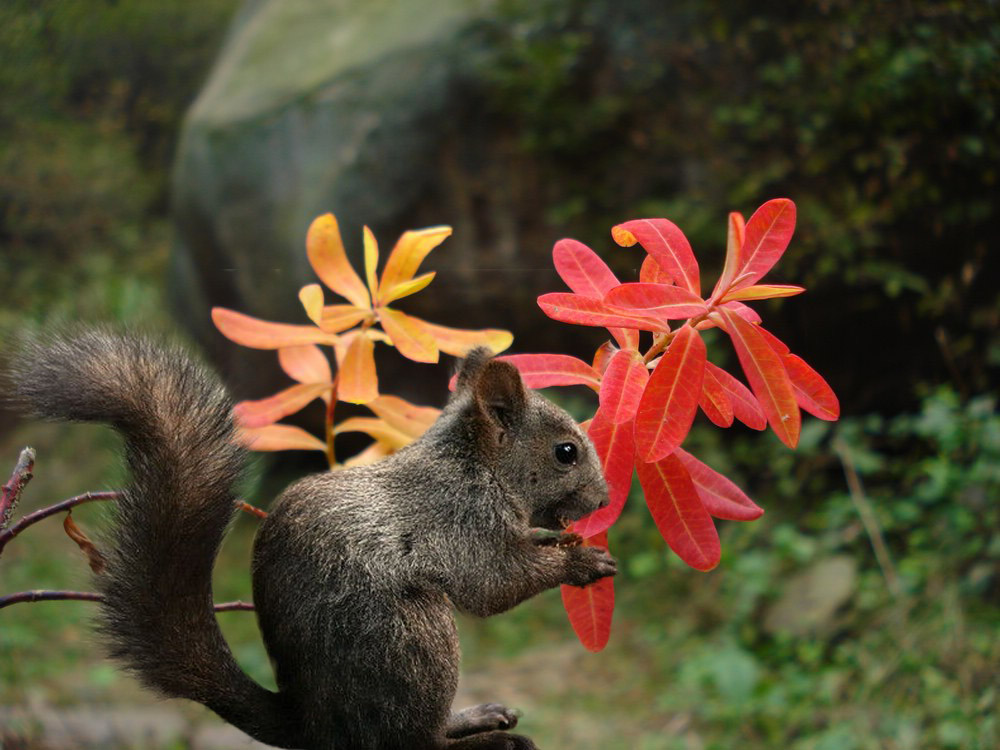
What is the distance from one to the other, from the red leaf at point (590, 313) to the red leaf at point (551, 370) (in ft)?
0.36

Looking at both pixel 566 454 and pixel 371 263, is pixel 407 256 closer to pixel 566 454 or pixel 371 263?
pixel 371 263

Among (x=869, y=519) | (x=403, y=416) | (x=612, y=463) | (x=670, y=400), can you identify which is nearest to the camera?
(x=670, y=400)

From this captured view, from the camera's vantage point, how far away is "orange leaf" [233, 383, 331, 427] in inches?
40.9

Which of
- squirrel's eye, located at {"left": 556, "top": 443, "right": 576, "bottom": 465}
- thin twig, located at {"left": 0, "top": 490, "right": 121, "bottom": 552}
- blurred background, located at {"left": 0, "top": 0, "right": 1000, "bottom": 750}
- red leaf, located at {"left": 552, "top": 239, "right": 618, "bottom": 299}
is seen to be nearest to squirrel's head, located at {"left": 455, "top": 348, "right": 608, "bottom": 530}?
squirrel's eye, located at {"left": 556, "top": 443, "right": 576, "bottom": 465}

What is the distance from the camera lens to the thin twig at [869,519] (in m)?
2.57

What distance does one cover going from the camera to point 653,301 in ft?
2.54

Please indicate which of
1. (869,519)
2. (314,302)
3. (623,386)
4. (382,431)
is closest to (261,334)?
(314,302)

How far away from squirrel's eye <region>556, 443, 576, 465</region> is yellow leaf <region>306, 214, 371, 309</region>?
0.26 m

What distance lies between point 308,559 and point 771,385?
0.42m

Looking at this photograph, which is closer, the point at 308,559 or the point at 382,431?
the point at 308,559

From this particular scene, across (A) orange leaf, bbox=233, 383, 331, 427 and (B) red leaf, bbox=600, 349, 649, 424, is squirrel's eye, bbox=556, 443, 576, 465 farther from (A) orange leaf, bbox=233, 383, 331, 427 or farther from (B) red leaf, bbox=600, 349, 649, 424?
(A) orange leaf, bbox=233, 383, 331, 427

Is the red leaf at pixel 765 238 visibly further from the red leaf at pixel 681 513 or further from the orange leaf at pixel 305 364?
the orange leaf at pixel 305 364

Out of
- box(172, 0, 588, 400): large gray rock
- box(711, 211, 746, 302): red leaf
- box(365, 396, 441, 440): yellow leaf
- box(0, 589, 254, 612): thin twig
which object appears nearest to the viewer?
box(711, 211, 746, 302): red leaf

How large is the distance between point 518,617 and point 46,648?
1.59m
